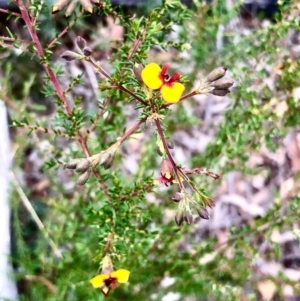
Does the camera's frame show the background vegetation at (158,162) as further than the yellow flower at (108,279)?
Yes

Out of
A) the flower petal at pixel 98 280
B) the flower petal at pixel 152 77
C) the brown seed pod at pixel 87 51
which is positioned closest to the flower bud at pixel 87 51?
the brown seed pod at pixel 87 51

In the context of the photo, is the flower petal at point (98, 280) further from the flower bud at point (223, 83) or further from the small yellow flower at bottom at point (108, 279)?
the flower bud at point (223, 83)

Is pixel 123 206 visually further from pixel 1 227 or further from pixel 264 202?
pixel 264 202

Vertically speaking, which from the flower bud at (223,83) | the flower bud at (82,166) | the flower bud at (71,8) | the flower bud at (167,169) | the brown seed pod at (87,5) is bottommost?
the flower bud at (167,169)

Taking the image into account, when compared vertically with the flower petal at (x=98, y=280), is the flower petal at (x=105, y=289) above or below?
below

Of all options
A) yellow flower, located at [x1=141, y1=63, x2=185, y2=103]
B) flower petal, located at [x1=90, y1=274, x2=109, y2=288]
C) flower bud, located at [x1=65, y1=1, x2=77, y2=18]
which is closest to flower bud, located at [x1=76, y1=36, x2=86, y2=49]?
flower bud, located at [x1=65, y1=1, x2=77, y2=18]

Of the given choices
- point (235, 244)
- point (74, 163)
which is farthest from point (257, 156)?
point (74, 163)

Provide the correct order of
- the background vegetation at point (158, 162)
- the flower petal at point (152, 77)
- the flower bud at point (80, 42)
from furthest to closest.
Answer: the background vegetation at point (158, 162), the flower bud at point (80, 42), the flower petal at point (152, 77)

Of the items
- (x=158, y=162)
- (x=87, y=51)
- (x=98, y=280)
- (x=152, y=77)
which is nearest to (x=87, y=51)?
(x=87, y=51)
